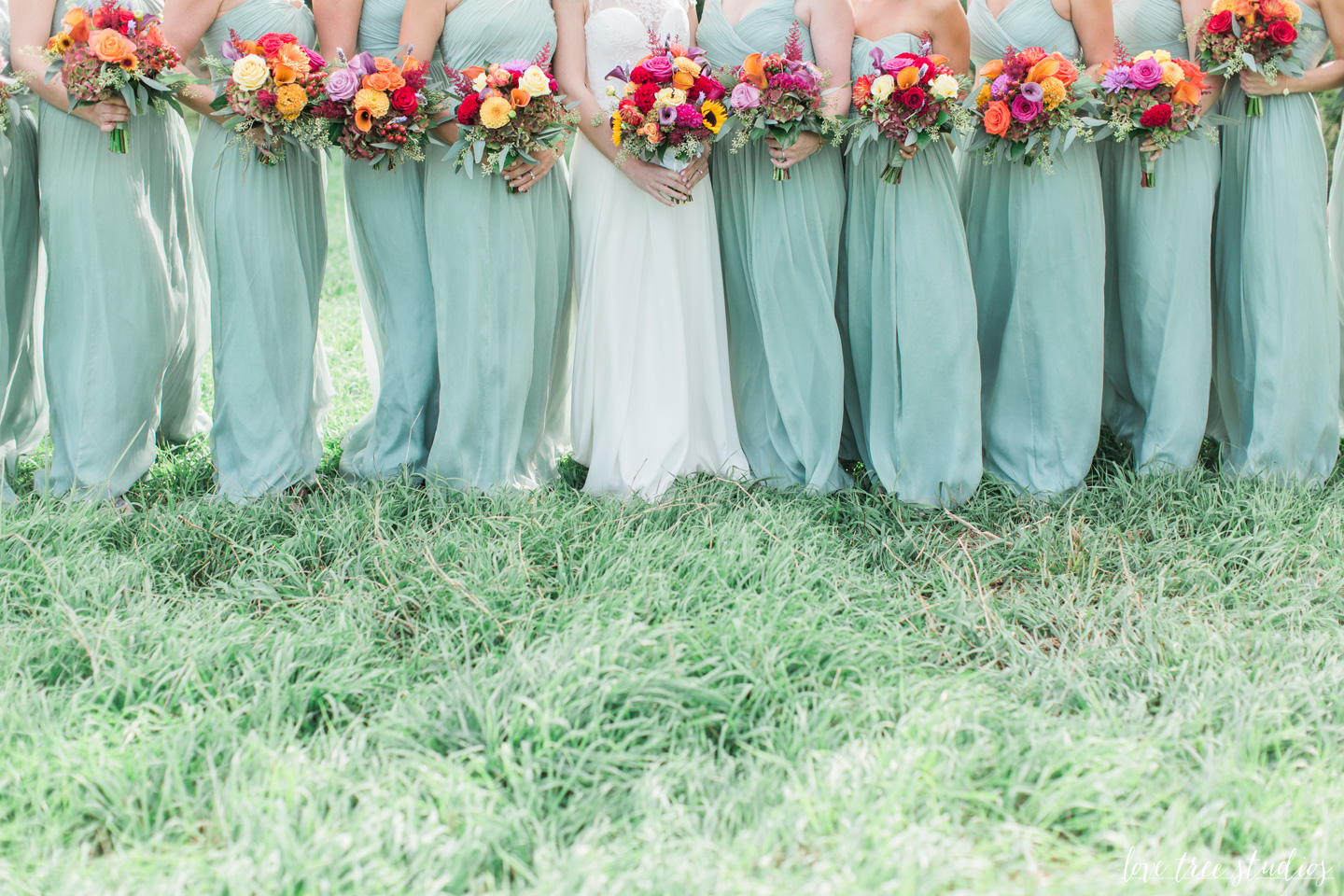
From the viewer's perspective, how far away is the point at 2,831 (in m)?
2.15

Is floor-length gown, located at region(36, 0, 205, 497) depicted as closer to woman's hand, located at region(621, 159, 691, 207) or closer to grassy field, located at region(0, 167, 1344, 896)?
grassy field, located at region(0, 167, 1344, 896)

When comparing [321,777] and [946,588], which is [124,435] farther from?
[946,588]

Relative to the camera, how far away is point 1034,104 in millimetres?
3693

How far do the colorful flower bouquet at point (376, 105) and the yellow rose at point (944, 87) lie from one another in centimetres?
185

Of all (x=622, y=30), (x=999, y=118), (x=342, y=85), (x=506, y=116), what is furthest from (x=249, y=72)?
(x=999, y=118)

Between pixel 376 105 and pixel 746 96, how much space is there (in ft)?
4.49

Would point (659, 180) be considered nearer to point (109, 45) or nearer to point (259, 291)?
point (259, 291)

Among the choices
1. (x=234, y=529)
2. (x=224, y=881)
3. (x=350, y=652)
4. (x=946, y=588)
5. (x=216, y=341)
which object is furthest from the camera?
(x=216, y=341)

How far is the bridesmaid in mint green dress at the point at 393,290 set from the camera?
401 cm

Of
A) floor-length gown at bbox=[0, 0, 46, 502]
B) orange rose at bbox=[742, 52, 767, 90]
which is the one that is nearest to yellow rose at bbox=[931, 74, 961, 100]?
orange rose at bbox=[742, 52, 767, 90]

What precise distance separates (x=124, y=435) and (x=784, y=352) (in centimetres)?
278

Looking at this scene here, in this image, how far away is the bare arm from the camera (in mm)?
3846

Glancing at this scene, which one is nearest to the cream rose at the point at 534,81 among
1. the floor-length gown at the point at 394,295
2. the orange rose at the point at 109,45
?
the floor-length gown at the point at 394,295

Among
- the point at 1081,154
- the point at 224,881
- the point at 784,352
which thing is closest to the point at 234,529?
the point at 224,881
